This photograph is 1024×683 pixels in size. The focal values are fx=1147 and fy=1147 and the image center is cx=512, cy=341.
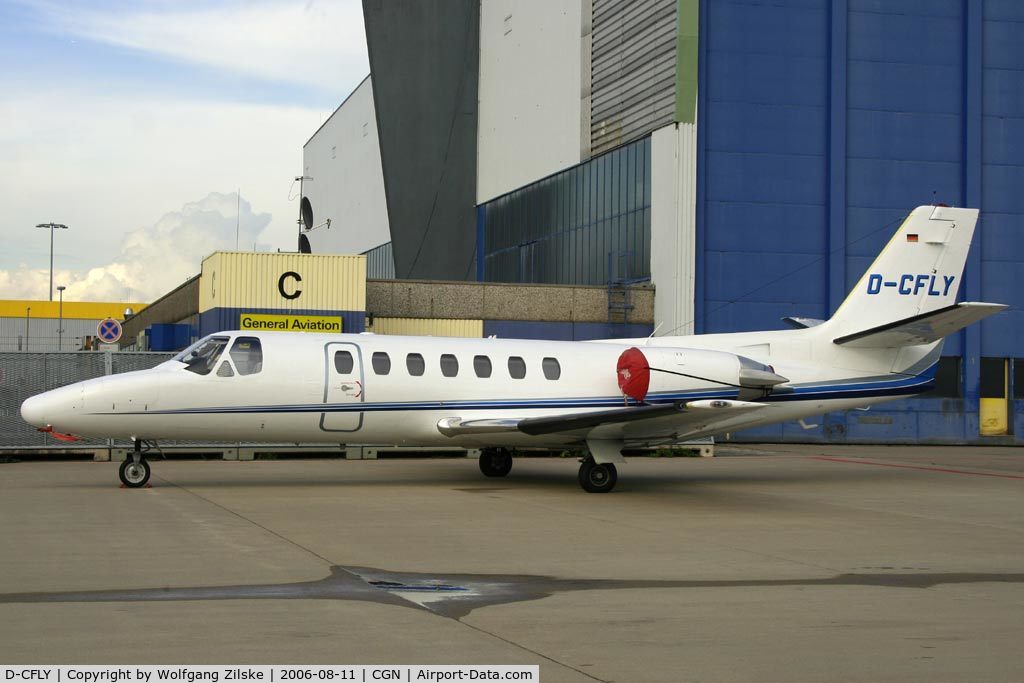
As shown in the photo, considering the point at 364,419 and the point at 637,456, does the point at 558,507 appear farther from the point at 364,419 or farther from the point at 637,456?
the point at 637,456

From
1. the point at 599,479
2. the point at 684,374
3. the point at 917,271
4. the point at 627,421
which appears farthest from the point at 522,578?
the point at 917,271

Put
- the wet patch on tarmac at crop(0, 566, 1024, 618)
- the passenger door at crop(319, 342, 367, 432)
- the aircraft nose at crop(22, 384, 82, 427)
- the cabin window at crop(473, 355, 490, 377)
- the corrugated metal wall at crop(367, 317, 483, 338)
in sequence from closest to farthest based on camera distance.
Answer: the wet patch on tarmac at crop(0, 566, 1024, 618)
the aircraft nose at crop(22, 384, 82, 427)
the passenger door at crop(319, 342, 367, 432)
the cabin window at crop(473, 355, 490, 377)
the corrugated metal wall at crop(367, 317, 483, 338)

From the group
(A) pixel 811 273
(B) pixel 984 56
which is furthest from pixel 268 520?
(B) pixel 984 56

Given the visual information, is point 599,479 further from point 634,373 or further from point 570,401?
point 634,373

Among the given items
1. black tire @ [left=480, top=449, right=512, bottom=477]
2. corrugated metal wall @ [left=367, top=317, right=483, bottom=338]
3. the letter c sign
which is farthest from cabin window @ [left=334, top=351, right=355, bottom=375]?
corrugated metal wall @ [left=367, top=317, right=483, bottom=338]

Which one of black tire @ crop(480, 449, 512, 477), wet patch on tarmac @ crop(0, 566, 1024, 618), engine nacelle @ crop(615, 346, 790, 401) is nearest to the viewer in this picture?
wet patch on tarmac @ crop(0, 566, 1024, 618)

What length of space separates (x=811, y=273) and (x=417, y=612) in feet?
98.9

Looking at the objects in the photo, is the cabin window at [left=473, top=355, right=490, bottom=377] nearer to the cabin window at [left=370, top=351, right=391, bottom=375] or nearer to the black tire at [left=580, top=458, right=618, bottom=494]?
the cabin window at [left=370, top=351, right=391, bottom=375]

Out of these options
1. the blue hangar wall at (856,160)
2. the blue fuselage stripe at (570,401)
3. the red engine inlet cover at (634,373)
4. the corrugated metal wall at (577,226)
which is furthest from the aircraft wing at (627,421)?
the corrugated metal wall at (577,226)

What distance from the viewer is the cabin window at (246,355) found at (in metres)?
18.5

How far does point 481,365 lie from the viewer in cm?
2019

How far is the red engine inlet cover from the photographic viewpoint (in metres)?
20.3

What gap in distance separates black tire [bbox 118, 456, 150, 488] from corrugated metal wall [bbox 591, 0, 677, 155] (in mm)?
22695

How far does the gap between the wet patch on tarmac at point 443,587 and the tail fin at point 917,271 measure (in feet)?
40.6
